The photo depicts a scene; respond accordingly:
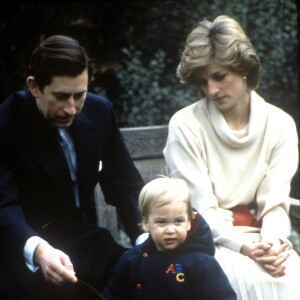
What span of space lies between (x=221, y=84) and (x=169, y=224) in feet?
3.14

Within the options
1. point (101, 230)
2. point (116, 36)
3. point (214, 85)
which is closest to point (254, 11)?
point (116, 36)

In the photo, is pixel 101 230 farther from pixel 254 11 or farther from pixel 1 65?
pixel 254 11

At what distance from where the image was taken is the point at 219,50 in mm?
4797

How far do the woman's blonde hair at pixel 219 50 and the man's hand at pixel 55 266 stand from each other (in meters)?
1.30

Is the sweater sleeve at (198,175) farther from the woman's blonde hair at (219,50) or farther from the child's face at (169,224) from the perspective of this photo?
the child's face at (169,224)

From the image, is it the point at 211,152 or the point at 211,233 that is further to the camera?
the point at 211,152

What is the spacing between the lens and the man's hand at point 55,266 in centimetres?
387

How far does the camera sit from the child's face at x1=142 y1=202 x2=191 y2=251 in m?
4.11

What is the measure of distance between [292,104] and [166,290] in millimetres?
4191

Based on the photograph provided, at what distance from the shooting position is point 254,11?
7.86 meters

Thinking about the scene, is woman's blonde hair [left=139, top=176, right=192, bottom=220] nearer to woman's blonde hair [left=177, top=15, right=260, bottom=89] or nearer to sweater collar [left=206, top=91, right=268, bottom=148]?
sweater collar [left=206, top=91, right=268, bottom=148]

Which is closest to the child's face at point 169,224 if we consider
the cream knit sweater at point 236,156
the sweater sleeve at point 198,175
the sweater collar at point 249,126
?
the sweater sleeve at point 198,175

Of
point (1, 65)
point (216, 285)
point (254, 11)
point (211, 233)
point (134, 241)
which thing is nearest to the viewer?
point (216, 285)

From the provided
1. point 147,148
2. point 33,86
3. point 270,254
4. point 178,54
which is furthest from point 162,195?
point 178,54
